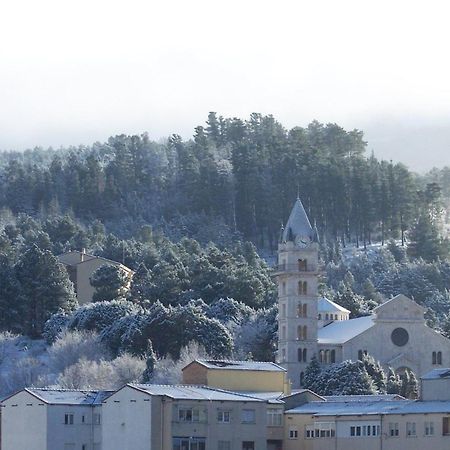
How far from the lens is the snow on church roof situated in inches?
5763

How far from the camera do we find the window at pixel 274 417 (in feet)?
352

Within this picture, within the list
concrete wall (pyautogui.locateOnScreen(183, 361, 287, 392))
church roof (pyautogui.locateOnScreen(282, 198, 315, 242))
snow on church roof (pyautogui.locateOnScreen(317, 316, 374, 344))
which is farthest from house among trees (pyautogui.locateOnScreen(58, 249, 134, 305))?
concrete wall (pyautogui.locateOnScreen(183, 361, 287, 392))

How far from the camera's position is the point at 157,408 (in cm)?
10412

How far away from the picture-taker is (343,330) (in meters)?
149

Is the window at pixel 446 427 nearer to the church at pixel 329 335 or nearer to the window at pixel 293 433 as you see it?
the window at pixel 293 433

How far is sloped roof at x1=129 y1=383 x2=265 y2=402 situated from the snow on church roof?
122 ft

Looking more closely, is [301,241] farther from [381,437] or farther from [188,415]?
[381,437]

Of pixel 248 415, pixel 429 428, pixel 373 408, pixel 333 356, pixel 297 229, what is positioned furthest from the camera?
pixel 297 229

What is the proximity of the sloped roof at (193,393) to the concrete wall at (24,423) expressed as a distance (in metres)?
5.04

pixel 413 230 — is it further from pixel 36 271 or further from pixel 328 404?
pixel 328 404

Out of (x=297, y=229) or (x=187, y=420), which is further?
(x=297, y=229)

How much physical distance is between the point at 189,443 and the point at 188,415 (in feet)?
4.24

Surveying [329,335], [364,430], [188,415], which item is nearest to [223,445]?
[188,415]

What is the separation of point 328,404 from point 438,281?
74423mm
